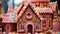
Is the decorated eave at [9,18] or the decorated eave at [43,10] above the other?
the decorated eave at [43,10]

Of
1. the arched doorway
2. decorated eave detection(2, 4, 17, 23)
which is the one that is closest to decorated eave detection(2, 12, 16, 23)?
decorated eave detection(2, 4, 17, 23)

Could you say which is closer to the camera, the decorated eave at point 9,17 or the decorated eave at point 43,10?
the decorated eave at point 9,17

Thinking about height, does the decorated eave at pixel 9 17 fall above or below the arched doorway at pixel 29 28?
above

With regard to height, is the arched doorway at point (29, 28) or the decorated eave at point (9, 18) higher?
the decorated eave at point (9, 18)

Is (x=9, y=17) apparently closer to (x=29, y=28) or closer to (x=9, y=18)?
(x=9, y=18)

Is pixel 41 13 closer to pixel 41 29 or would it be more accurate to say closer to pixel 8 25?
pixel 41 29

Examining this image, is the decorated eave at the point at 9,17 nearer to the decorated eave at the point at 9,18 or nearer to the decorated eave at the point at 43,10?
the decorated eave at the point at 9,18

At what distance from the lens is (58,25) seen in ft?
6.83

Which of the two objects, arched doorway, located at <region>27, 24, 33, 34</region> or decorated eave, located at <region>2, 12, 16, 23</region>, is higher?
decorated eave, located at <region>2, 12, 16, 23</region>

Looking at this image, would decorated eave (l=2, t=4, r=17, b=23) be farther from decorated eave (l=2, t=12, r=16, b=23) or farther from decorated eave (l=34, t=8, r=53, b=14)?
decorated eave (l=34, t=8, r=53, b=14)

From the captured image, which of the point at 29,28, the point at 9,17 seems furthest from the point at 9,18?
the point at 29,28

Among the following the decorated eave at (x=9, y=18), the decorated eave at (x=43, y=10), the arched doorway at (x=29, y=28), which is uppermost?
the decorated eave at (x=43, y=10)

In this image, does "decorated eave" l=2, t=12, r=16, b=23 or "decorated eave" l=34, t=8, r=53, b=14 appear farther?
"decorated eave" l=34, t=8, r=53, b=14

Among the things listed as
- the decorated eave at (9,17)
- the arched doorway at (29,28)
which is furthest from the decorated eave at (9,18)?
the arched doorway at (29,28)
